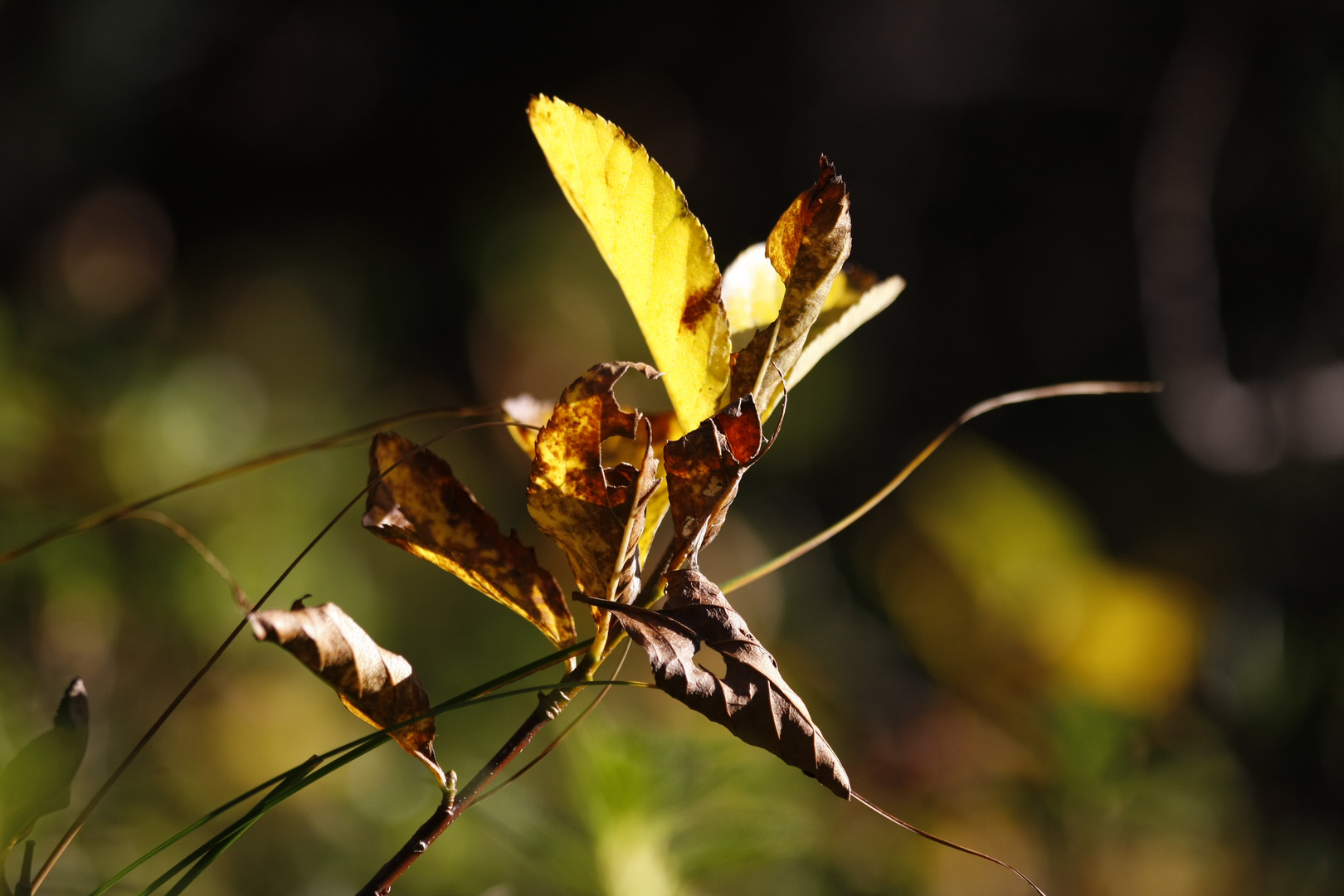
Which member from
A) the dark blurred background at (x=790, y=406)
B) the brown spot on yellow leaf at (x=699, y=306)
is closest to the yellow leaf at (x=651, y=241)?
the brown spot on yellow leaf at (x=699, y=306)

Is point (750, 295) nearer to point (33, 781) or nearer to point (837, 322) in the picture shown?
point (837, 322)

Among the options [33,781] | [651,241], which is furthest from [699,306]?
[33,781]

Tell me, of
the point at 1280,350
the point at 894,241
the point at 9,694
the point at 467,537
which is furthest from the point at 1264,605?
the point at 9,694

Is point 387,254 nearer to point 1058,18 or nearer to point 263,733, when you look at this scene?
point 263,733

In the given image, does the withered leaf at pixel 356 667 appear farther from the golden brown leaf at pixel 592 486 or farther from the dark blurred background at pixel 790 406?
the dark blurred background at pixel 790 406

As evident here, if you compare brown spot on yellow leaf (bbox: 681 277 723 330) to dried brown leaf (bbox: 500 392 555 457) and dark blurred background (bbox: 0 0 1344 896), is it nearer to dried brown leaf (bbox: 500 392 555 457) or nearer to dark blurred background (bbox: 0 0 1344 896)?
dried brown leaf (bbox: 500 392 555 457)

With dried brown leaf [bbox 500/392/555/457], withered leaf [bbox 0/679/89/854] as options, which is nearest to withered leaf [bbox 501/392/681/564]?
dried brown leaf [bbox 500/392/555/457]
